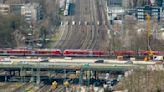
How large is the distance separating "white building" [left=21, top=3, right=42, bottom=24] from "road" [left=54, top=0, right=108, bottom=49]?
2.37 metres

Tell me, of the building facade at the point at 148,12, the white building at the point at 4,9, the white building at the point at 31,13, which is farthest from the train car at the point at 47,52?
the building facade at the point at 148,12

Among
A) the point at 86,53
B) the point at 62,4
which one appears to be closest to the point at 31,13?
the point at 62,4

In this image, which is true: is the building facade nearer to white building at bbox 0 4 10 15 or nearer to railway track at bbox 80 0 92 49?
railway track at bbox 80 0 92 49

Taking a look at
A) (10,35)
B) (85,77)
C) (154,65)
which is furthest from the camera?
(10,35)

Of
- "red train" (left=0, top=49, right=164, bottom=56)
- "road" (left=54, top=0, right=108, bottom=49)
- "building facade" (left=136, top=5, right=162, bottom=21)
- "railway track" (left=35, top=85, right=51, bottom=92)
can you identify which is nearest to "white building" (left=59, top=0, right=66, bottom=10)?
"road" (left=54, top=0, right=108, bottom=49)

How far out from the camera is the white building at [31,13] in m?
54.0

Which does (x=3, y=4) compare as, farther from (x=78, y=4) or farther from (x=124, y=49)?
(x=124, y=49)

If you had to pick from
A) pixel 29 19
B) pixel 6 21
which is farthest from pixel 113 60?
pixel 29 19

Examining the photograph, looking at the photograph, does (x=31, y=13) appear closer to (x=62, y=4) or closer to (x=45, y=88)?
(x=62, y=4)

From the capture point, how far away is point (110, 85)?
98.2 feet

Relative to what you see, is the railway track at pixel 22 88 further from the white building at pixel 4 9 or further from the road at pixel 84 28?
the white building at pixel 4 9

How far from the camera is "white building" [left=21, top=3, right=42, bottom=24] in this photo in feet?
177

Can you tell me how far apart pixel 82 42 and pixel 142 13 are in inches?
370

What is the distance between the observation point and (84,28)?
5344cm
